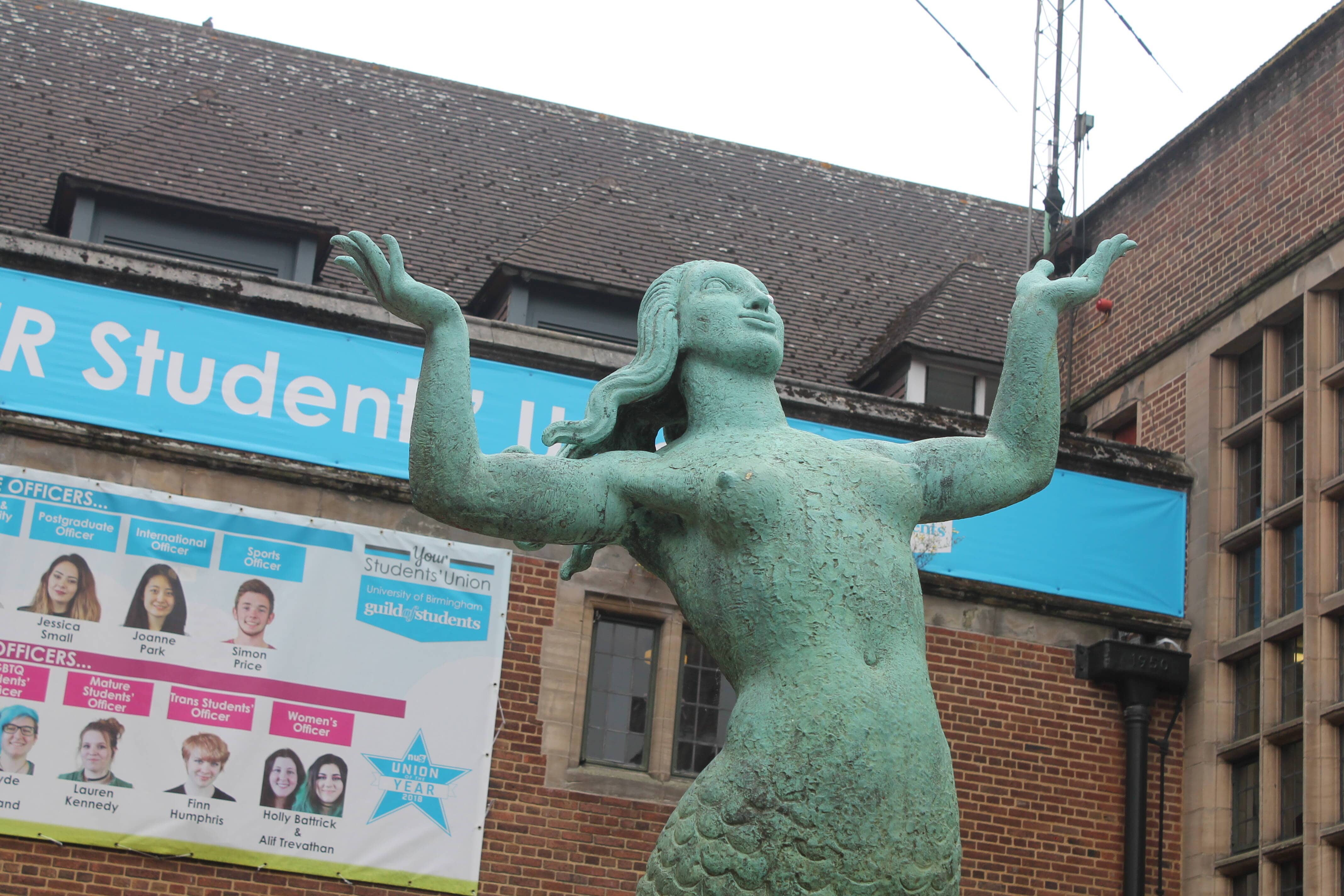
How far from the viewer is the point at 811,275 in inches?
739

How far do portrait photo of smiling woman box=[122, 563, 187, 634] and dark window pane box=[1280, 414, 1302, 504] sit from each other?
8.36m

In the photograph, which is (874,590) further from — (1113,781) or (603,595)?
(1113,781)

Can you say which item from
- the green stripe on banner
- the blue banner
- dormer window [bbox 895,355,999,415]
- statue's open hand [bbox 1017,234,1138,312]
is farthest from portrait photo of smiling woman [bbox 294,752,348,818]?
statue's open hand [bbox 1017,234,1138,312]

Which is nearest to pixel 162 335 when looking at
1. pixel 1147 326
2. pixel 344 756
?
pixel 344 756

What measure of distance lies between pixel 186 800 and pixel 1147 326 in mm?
9132

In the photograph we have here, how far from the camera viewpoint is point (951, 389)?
55.0ft

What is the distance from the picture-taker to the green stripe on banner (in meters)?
12.5

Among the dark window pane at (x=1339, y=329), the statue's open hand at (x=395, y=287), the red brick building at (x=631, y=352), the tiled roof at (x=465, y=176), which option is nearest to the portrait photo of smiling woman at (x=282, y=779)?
the red brick building at (x=631, y=352)

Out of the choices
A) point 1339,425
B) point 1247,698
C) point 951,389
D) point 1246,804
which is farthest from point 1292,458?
point 951,389

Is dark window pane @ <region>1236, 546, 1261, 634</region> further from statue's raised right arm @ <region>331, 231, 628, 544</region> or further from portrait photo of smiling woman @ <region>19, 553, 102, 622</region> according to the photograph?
statue's raised right arm @ <region>331, 231, 628, 544</region>

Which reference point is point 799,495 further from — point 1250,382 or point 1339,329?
point 1250,382

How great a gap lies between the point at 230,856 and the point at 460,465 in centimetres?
946

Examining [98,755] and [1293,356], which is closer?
[98,755]

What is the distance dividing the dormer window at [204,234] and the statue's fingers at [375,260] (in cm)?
1120
